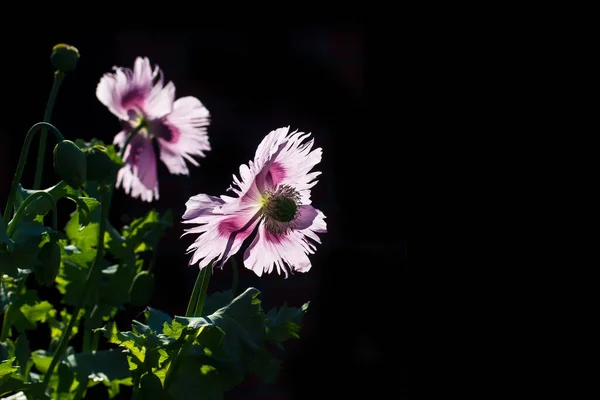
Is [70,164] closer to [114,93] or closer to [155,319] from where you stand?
[155,319]

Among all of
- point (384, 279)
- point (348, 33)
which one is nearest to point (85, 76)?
point (348, 33)

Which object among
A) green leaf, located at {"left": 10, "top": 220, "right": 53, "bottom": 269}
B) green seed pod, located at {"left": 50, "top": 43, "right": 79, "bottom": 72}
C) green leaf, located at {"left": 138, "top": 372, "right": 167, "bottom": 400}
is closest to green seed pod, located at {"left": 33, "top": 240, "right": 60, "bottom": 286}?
green leaf, located at {"left": 10, "top": 220, "right": 53, "bottom": 269}

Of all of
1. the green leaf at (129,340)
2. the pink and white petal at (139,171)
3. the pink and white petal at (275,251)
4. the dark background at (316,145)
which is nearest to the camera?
the green leaf at (129,340)

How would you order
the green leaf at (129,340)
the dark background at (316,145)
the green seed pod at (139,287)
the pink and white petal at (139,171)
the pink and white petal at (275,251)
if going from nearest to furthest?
the green leaf at (129,340), the pink and white petal at (275,251), the green seed pod at (139,287), the pink and white petal at (139,171), the dark background at (316,145)

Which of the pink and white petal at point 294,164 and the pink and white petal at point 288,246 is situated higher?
the pink and white petal at point 294,164

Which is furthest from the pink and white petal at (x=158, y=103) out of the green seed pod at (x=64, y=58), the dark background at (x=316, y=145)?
the dark background at (x=316, y=145)

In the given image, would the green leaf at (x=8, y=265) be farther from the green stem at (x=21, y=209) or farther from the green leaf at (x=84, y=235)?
the green leaf at (x=84, y=235)
